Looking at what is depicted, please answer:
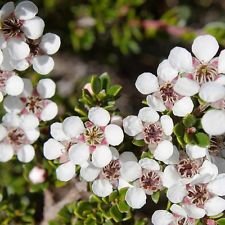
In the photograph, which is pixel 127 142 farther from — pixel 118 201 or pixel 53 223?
pixel 53 223

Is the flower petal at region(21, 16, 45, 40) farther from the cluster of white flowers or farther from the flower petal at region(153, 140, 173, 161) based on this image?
the flower petal at region(153, 140, 173, 161)

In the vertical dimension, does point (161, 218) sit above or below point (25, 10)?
below

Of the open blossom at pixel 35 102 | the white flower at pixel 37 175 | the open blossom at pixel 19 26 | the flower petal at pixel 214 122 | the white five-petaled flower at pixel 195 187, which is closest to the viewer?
the flower petal at pixel 214 122

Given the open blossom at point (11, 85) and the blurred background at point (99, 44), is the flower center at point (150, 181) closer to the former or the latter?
the blurred background at point (99, 44)

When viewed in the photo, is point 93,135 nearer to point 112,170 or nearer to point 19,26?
point 112,170

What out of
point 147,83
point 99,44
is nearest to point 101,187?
point 147,83

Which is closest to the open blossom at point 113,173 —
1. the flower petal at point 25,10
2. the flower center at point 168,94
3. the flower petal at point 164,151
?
the flower petal at point 164,151
